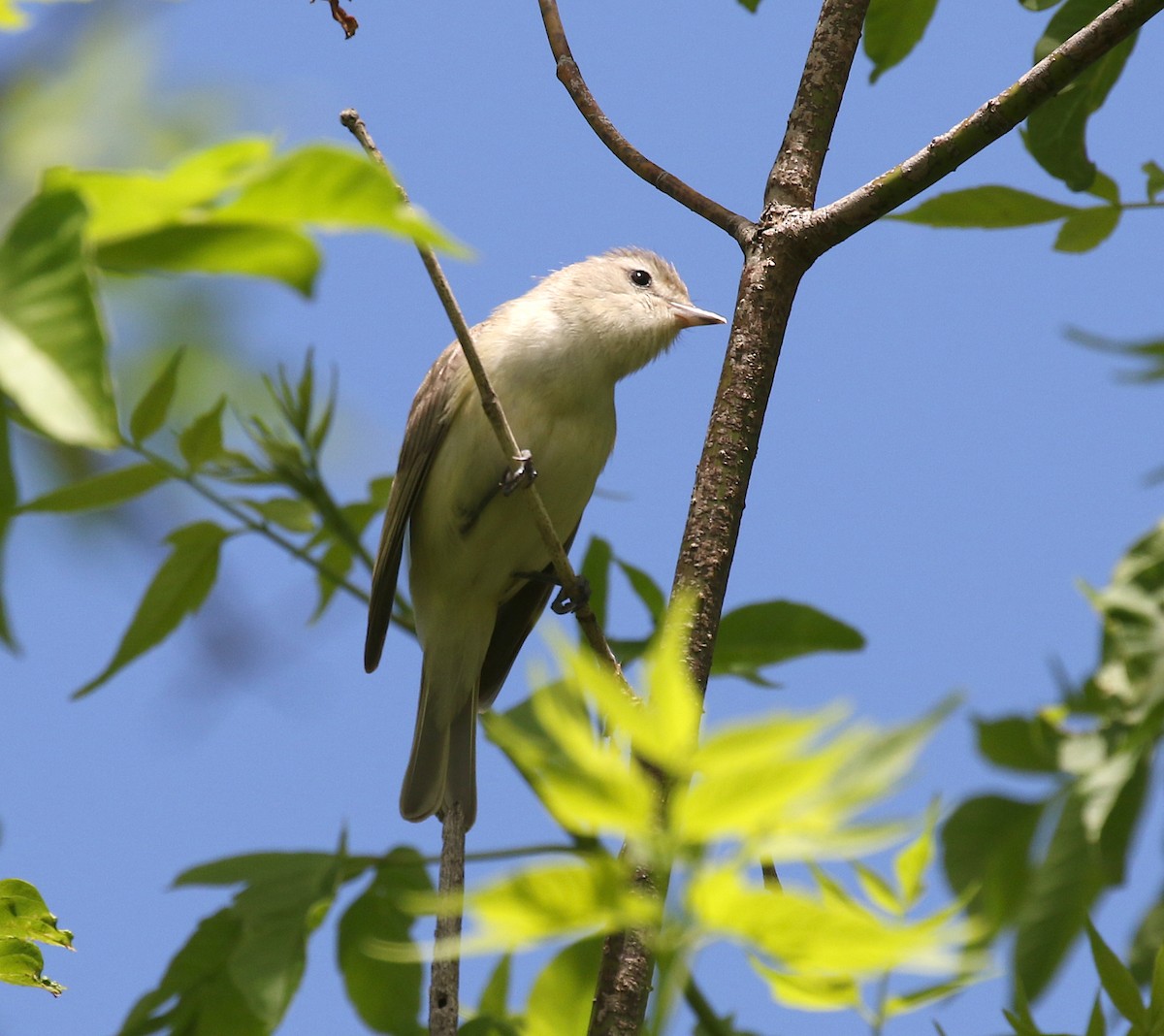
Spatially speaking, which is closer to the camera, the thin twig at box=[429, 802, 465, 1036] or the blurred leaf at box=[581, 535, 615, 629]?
the thin twig at box=[429, 802, 465, 1036]

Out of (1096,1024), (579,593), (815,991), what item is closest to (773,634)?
(579,593)

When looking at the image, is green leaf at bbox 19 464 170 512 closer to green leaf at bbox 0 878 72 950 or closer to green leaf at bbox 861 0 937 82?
green leaf at bbox 0 878 72 950

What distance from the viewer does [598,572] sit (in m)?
2.92

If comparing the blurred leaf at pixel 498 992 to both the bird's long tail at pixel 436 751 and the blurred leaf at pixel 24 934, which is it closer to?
the blurred leaf at pixel 24 934

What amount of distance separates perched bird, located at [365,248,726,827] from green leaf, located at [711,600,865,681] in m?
2.04

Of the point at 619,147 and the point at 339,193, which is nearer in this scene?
the point at 339,193

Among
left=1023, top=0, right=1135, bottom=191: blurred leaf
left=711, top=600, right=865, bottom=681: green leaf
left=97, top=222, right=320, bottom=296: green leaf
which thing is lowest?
left=97, top=222, right=320, bottom=296: green leaf

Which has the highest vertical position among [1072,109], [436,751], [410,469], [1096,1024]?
[410,469]

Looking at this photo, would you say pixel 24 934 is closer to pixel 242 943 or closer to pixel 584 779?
pixel 242 943

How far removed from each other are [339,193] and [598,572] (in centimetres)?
217

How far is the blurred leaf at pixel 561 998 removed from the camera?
1.40 metres

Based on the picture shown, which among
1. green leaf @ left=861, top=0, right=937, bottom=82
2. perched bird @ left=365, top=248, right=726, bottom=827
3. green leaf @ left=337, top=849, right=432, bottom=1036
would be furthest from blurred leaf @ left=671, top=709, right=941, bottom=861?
perched bird @ left=365, top=248, right=726, bottom=827

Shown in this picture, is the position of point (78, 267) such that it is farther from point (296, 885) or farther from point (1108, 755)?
point (296, 885)

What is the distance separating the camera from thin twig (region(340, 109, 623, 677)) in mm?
1753
